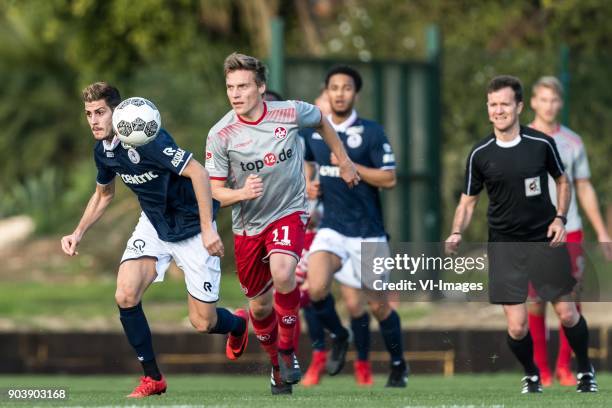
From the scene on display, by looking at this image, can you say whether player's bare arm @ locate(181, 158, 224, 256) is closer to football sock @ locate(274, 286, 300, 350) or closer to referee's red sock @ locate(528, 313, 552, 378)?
football sock @ locate(274, 286, 300, 350)

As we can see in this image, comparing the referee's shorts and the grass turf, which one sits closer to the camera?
the grass turf

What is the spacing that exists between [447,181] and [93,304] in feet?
13.9

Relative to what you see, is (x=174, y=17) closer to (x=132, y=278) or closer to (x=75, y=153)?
(x=75, y=153)

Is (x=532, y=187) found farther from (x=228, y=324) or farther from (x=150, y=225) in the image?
(x=150, y=225)

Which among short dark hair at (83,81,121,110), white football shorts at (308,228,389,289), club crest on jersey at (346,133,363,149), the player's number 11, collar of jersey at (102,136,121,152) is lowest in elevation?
the player's number 11

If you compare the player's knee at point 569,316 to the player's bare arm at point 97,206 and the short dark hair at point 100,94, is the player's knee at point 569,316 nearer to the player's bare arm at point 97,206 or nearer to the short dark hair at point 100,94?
the player's bare arm at point 97,206

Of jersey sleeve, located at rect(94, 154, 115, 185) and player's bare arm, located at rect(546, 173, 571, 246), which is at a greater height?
jersey sleeve, located at rect(94, 154, 115, 185)

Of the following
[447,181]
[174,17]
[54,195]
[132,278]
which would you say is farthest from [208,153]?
[54,195]

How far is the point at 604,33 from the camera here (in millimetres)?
18297

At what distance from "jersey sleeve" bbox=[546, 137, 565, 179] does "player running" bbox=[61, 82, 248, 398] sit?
7.21 ft

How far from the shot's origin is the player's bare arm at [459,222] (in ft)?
33.6

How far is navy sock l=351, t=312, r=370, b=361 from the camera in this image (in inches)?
496

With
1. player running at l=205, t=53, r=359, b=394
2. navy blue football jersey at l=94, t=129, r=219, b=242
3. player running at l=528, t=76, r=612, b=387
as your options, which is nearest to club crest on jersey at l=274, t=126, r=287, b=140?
player running at l=205, t=53, r=359, b=394

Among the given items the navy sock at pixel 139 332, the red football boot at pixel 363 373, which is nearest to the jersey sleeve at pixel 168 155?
the navy sock at pixel 139 332
